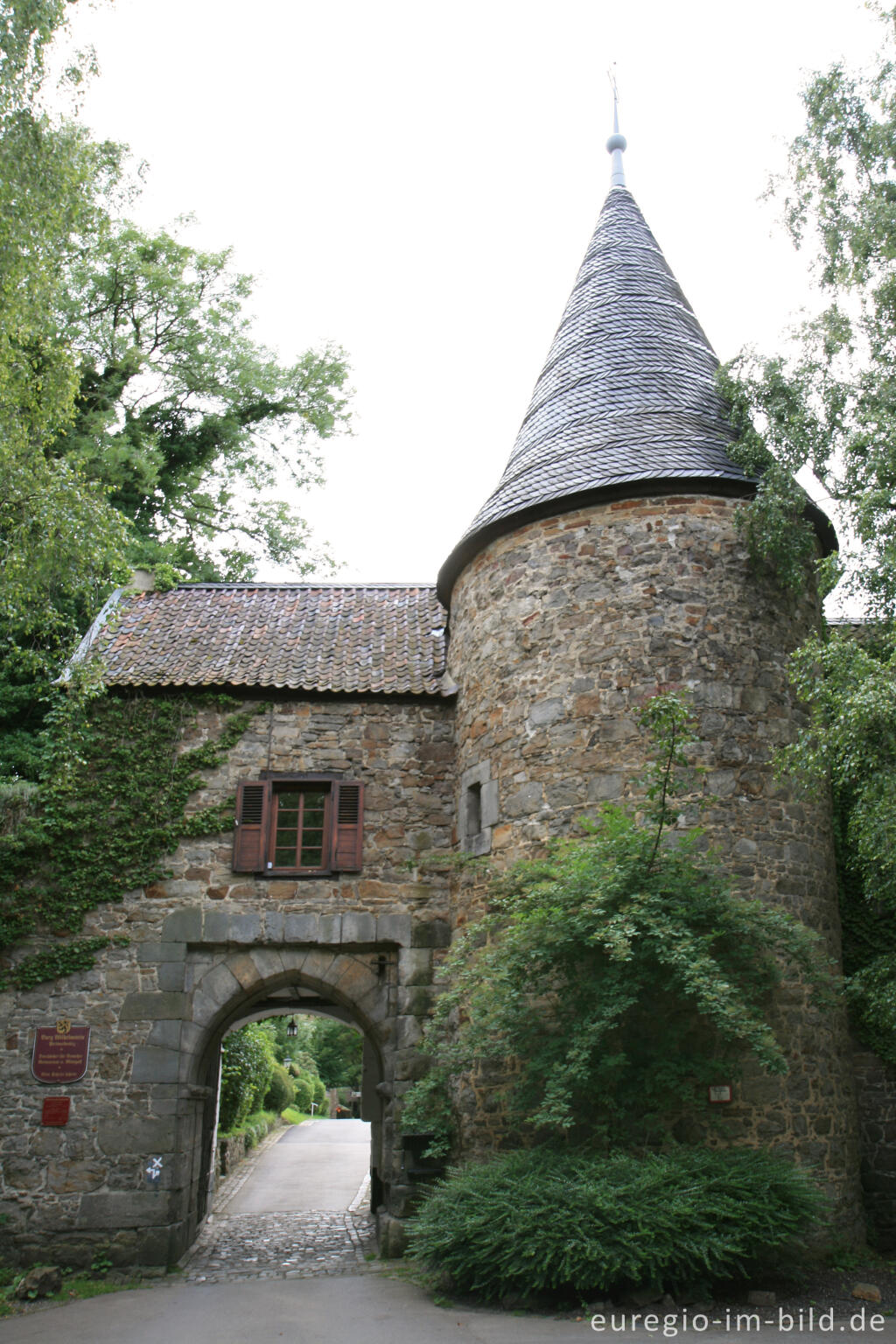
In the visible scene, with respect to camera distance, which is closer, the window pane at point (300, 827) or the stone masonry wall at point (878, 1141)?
the stone masonry wall at point (878, 1141)

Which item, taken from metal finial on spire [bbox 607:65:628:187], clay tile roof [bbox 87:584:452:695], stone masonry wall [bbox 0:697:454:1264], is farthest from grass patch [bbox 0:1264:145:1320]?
metal finial on spire [bbox 607:65:628:187]

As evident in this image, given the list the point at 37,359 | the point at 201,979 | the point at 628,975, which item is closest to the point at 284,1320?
the point at 628,975

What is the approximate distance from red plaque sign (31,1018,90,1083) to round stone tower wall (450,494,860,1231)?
4.14 meters

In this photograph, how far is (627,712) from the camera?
909 centimetres

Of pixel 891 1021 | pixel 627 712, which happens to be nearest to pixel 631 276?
pixel 627 712

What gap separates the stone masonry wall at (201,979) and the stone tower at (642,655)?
35.6 inches

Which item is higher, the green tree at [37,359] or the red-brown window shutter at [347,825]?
the green tree at [37,359]

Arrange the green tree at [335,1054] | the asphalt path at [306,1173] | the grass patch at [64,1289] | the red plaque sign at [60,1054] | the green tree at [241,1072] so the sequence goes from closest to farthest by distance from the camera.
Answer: the grass patch at [64,1289] → the red plaque sign at [60,1054] → the asphalt path at [306,1173] → the green tree at [241,1072] → the green tree at [335,1054]

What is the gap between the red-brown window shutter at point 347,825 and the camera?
10484 millimetres

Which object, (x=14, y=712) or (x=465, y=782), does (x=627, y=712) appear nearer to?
(x=465, y=782)

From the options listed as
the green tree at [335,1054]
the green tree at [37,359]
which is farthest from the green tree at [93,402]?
the green tree at [335,1054]

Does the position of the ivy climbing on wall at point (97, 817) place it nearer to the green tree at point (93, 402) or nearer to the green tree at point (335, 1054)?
the green tree at point (93, 402)

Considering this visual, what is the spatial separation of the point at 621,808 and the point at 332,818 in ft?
10.9

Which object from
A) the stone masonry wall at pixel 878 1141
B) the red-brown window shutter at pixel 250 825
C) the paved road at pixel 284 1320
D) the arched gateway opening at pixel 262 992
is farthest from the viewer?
the red-brown window shutter at pixel 250 825
